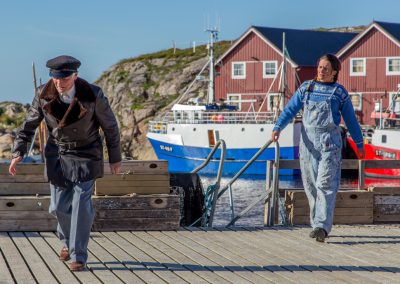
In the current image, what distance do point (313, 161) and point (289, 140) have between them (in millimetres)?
41985

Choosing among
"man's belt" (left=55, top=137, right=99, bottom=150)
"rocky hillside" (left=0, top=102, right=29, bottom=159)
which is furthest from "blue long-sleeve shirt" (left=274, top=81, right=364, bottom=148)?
"rocky hillside" (left=0, top=102, right=29, bottom=159)

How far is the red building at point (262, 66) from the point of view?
61562mm

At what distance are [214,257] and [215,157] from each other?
4697 cm

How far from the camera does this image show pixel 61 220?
768cm

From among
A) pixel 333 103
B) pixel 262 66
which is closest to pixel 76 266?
pixel 333 103

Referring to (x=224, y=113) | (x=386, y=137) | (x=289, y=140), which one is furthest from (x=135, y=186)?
(x=224, y=113)

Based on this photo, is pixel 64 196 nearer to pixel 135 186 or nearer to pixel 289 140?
pixel 135 186

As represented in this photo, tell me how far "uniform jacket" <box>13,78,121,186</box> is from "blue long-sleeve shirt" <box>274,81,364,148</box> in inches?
102

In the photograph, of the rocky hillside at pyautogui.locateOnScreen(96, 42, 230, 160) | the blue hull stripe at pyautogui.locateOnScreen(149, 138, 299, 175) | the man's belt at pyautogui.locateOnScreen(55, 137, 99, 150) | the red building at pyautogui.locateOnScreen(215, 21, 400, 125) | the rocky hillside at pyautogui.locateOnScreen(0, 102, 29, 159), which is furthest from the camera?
the rocky hillside at pyautogui.locateOnScreen(0, 102, 29, 159)

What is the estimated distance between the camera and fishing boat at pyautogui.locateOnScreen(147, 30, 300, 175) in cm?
5197

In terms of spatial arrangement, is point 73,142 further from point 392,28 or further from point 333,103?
point 392,28

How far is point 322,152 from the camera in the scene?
9266 mm

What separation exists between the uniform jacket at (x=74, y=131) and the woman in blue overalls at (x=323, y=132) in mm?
2551

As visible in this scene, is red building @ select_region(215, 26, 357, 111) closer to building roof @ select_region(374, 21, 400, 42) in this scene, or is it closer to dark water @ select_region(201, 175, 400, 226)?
building roof @ select_region(374, 21, 400, 42)
